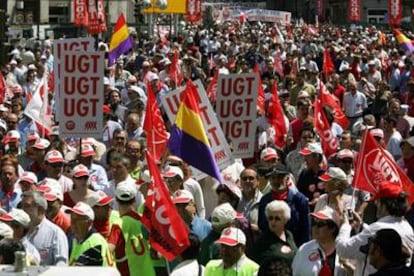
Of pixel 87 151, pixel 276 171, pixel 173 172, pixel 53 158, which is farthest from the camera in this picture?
pixel 87 151

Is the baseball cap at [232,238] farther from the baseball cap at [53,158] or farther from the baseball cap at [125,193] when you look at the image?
the baseball cap at [53,158]

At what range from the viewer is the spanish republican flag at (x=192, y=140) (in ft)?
33.8

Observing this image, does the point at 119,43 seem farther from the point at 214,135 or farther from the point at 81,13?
the point at 214,135

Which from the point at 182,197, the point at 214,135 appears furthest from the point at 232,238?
the point at 214,135

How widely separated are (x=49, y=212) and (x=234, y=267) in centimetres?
208

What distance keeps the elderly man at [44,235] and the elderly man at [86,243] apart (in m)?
0.11

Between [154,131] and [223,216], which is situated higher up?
[154,131]

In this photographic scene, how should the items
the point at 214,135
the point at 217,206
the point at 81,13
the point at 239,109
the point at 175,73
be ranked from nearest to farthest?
the point at 217,206 → the point at 214,135 → the point at 239,109 → the point at 175,73 → the point at 81,13

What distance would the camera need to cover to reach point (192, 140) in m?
10.5

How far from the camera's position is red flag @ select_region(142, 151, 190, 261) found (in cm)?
822

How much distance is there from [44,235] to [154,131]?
176 inches

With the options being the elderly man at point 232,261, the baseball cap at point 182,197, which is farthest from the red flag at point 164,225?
the elderly man at point 232,261

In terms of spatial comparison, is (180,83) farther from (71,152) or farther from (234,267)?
(234,267)

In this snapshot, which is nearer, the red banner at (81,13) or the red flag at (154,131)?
the red flag at (154,131)
